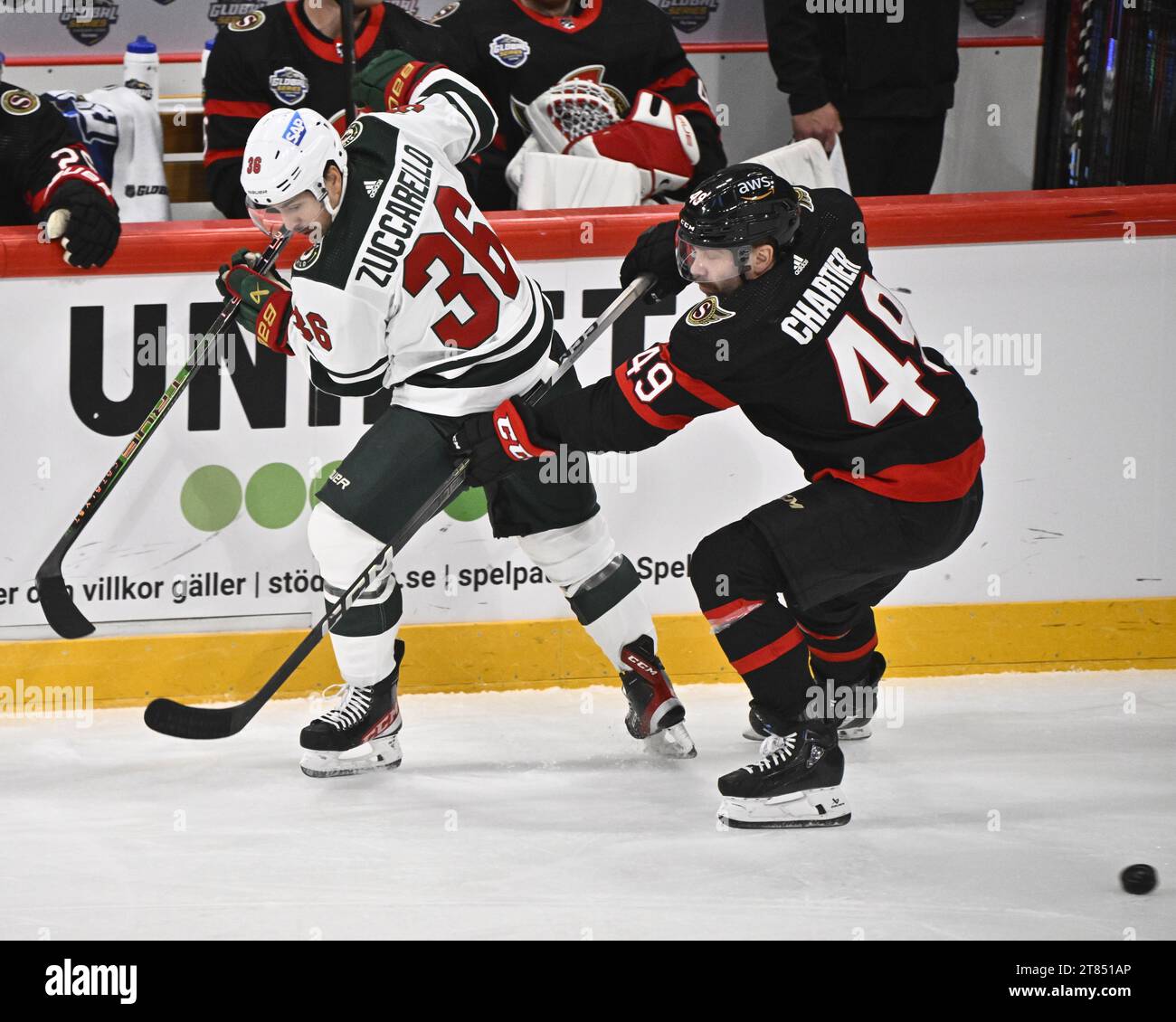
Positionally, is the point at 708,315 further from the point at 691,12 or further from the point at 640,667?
the point at 691,12

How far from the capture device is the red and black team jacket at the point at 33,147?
3.57 meters

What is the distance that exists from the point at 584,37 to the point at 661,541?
1.36m

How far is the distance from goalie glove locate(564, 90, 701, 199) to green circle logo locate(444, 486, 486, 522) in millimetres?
919

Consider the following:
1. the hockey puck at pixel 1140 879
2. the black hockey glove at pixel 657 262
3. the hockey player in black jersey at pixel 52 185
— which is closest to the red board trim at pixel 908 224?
the hockey player in black jersey at pixel 52 185

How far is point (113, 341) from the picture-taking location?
3.48m

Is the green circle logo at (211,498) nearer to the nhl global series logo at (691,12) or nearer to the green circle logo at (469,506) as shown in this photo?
the green circle logo at (469,506)

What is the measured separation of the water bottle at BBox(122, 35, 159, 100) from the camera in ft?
14.9

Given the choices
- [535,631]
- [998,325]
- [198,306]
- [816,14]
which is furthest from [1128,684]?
[198,306]

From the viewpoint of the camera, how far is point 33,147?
3.62 metres

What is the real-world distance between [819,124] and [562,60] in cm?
67

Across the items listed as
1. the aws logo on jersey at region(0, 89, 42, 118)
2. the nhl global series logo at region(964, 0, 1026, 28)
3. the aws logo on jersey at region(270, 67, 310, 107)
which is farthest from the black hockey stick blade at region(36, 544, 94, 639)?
the nhl global series logo at region(964, 0, 1026, 28)

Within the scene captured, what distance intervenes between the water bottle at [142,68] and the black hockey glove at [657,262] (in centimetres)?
197

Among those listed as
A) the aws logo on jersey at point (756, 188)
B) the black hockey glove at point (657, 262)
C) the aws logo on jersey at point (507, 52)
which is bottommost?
the black hockey glove at point (657, 262)
